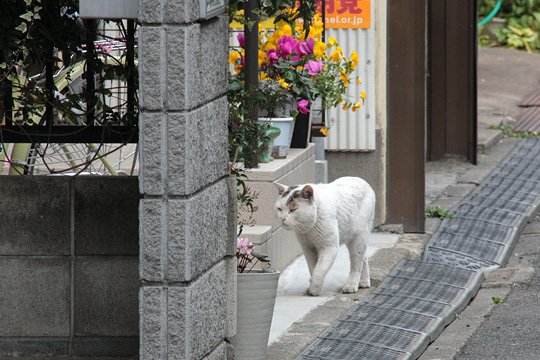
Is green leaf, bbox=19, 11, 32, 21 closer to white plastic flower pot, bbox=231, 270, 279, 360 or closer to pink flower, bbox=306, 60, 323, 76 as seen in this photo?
white plastic flower pot, bbox=231, 270, 279, 360

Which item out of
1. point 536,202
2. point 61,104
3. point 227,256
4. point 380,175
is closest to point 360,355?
point 227,256

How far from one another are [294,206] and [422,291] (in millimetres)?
1247

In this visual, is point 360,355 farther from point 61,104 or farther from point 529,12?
point 529,12

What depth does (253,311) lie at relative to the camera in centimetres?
621

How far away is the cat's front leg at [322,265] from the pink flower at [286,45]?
61.1 inches

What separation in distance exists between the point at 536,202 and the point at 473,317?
3.94m

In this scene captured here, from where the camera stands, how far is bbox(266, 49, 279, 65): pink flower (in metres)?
8.70

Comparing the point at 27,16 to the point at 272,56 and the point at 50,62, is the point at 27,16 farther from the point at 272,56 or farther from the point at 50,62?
the point at 272,56

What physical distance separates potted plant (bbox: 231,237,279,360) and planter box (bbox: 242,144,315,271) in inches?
65.3

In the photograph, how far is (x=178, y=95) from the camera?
5.07 metres

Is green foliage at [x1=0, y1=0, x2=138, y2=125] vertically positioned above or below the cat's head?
above

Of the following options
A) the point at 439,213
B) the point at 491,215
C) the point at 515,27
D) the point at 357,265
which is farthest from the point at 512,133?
the point at 357,265

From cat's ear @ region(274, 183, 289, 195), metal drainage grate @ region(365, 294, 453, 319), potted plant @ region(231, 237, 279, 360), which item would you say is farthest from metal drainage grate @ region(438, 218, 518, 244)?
potted plant @ region(231, 237, 279, 360)

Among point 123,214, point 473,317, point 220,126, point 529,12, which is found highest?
point 529,12
